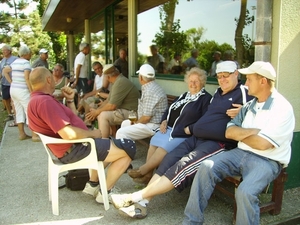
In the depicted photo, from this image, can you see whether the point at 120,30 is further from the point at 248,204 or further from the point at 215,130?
the point at 248,204

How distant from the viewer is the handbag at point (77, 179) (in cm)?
319

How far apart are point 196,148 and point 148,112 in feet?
3.60

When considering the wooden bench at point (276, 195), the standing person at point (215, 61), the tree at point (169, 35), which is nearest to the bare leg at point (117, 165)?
the wooden bench at point (276, 195)

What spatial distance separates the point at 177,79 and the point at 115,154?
186 centimetres

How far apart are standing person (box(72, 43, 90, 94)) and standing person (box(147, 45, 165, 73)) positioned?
2140mm

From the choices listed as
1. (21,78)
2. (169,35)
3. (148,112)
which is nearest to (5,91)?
(21,78)

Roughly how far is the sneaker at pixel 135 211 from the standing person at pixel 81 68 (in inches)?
198

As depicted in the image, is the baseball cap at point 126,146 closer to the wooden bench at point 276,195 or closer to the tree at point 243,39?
the wooden bench at point 276,195

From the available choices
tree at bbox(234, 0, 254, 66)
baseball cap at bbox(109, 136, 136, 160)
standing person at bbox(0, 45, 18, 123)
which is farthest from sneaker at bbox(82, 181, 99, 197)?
standing person at bbox(0, 45, 18, 123)

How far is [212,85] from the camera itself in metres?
3.58

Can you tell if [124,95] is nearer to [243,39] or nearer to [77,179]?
[77,179]

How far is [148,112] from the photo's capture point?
12.0ft

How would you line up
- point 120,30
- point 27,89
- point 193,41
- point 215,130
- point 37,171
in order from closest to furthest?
point 215,130, point 37,171, point 193,41, point 27,89, point 120,30

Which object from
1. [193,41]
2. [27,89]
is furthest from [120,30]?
[193,41]
